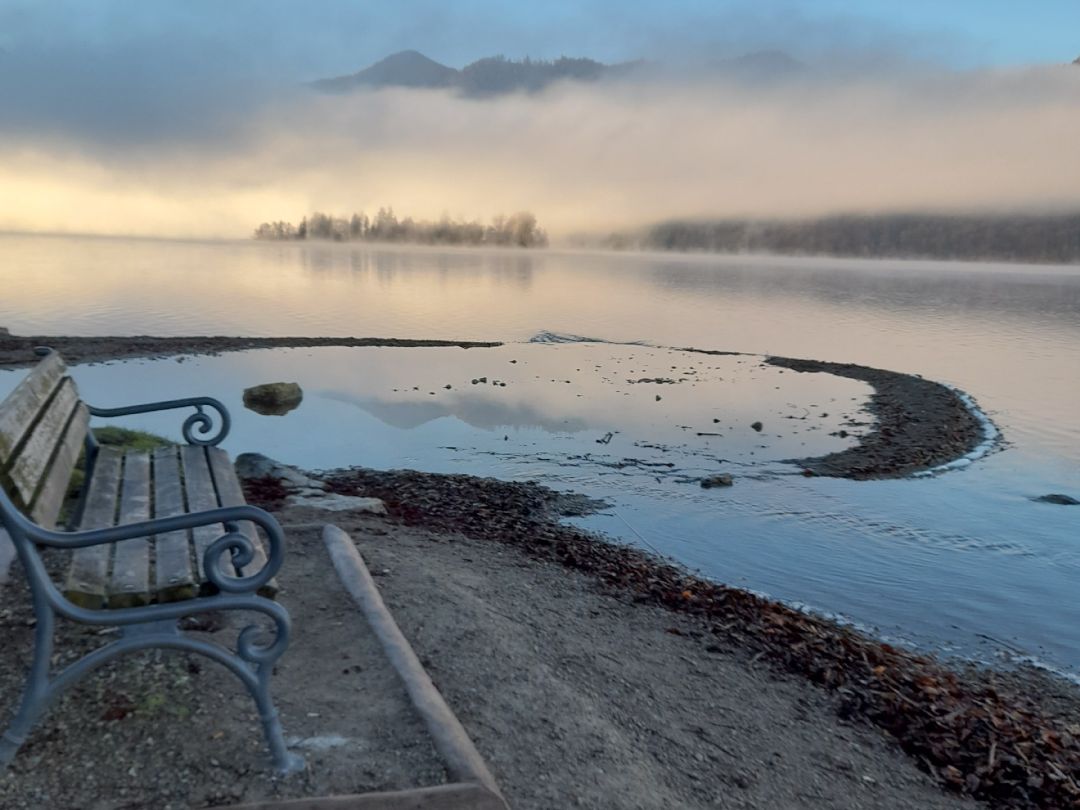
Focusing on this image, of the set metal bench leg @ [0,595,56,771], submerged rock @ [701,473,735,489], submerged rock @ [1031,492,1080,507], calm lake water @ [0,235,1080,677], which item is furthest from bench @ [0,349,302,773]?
submerged rock @ [1031,492,1080,507]

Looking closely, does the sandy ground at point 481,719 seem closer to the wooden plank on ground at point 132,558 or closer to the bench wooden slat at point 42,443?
the wooden plank on ground at point 132,558

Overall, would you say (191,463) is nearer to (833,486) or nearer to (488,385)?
(833,486)

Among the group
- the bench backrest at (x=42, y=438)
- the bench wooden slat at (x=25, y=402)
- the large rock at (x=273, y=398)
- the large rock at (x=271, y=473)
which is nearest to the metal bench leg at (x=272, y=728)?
the bench backrest at (x=42, y=438)

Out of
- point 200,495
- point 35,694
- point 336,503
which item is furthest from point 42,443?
point 336,503

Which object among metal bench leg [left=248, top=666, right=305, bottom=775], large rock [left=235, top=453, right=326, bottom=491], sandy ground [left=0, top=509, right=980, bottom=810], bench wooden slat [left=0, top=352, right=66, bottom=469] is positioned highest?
bench wooden slat [left=0, top=352, right=66, bottom=469]

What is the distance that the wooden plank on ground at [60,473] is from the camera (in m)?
3.86

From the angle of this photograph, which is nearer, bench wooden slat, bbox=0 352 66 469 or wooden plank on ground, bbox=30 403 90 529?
bench wooden slat, bbox=0 352 66 469

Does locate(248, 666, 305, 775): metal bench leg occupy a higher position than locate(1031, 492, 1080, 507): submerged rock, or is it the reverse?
locate(248, 666, 305, 775): metal bench leg

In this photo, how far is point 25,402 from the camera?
14.1 feet

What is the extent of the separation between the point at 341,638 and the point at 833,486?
29.9ft

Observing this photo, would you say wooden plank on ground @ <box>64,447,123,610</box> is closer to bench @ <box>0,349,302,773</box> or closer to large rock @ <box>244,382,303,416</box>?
bench @ <box>0,349,302,773</box>

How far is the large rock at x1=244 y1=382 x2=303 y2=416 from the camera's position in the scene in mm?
15969

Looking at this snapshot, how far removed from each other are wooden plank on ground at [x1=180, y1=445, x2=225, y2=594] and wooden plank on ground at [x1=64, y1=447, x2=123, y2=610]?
0.36 meters

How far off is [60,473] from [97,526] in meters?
0.61
